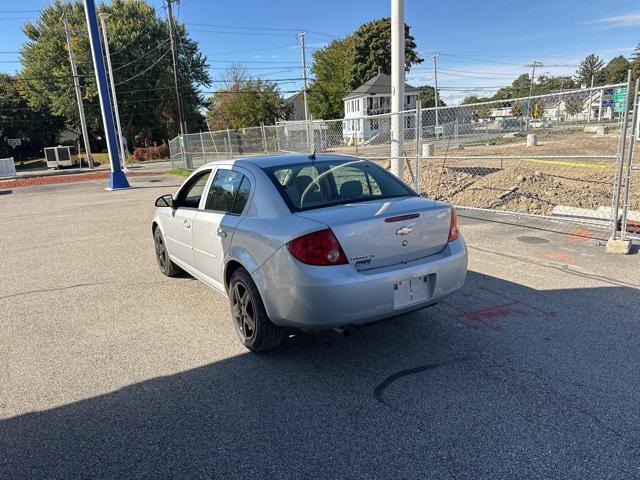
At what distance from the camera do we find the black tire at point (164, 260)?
6000 millimetres

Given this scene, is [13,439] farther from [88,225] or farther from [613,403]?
[88,225]

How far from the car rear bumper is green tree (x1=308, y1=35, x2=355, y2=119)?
238 feet

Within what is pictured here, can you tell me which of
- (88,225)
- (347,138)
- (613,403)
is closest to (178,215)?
(613,403)

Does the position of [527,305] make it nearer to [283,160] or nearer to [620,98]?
[283,160]

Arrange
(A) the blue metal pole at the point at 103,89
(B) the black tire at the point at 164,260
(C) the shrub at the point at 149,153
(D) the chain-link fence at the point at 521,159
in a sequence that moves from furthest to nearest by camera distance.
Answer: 1. (C) the shrub at the point at 149,153
2. (A) the blue metal pole at the point at 103,89
3. (D) the chain-link fence at the point at 521,159
4. (B) the black tire at the point at 164,260

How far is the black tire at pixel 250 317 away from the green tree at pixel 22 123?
6232 cm

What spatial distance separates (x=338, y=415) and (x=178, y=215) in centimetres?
310

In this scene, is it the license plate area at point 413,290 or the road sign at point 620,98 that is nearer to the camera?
the license plate area at point 413,290

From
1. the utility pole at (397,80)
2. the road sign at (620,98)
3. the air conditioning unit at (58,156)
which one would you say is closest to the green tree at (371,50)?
the air conditioning unit at (58,156)

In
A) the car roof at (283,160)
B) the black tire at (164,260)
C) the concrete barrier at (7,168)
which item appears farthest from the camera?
the concrete barrier at (7,168)

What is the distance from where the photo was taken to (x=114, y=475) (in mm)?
2545

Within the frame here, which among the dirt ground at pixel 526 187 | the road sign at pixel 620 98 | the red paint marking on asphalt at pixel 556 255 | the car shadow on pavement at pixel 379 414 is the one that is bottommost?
the car shadow on pavement at pixel 379 414

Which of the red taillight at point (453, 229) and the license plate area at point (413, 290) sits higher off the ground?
the red taillight at point (453, 229)

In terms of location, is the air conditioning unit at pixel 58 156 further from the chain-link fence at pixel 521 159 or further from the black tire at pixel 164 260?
the black tire at pixel 164 260
